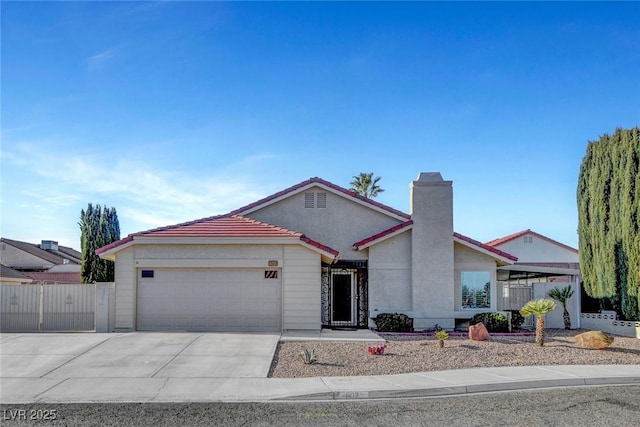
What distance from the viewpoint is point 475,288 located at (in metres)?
22.4

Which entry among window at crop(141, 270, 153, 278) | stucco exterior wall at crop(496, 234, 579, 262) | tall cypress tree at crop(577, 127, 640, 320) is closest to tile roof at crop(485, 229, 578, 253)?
stucco exterior wall at crop(496, 234, 579, 262)

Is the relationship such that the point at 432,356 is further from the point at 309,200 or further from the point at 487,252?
the point at 309,200

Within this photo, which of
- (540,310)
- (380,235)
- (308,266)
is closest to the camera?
(540,310)

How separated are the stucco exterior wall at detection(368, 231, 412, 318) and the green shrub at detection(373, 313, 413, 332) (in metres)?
0.75

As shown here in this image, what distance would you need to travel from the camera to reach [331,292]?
78.0ft

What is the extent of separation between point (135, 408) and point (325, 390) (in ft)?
11.3

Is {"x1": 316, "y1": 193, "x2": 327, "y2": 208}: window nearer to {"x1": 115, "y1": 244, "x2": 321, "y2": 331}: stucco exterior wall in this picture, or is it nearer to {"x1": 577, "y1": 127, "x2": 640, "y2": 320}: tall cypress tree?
{"x1": 115, "y1": 244, "x2": 321, "y2": 331}: stucco exterior wall

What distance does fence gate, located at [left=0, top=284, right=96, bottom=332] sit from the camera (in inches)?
781

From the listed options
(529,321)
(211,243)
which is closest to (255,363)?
(211,243)

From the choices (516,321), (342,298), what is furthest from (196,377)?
(516,321)

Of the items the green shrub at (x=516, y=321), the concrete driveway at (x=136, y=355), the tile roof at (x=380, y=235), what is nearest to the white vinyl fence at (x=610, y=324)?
the green shrub at (x=516, y=321)

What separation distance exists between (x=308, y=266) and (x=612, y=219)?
38.6ft

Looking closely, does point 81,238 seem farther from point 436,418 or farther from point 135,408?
A: point 436,418

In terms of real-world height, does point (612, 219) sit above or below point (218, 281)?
above
